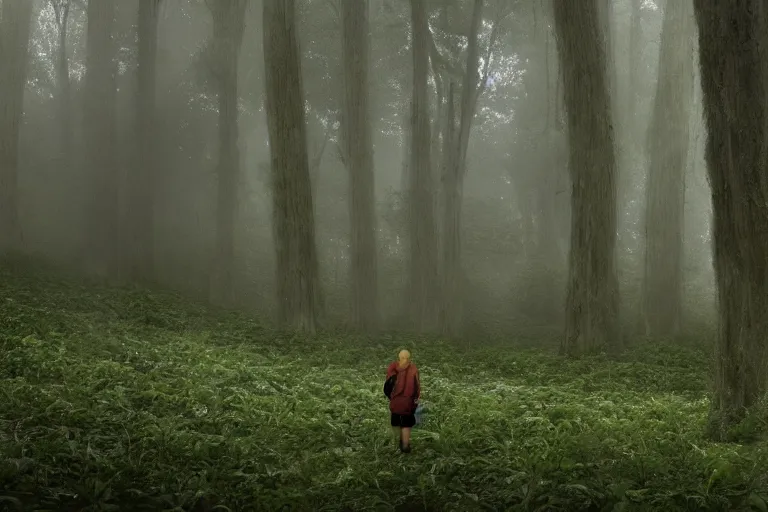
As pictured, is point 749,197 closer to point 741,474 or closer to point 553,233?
point 741,474

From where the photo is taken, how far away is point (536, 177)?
98.5ft

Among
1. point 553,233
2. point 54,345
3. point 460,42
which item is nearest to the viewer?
point 54,345

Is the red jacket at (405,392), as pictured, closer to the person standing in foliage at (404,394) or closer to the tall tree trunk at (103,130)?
the person standing in foliage at (404,394)

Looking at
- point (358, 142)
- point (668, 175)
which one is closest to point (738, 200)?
point (668, 175)

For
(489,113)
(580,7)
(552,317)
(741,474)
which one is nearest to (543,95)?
(489,113)

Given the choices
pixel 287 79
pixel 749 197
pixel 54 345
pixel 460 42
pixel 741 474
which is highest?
pixel 460 42

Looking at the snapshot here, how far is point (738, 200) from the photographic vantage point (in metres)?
6.79

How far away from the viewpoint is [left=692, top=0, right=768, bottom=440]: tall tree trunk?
6.67 metres

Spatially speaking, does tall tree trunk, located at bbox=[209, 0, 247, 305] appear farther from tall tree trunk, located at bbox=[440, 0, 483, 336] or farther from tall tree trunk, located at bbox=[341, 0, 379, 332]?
tall tree trunk, located at bbox=[440, 0, 483, 336]

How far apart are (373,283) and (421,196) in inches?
124

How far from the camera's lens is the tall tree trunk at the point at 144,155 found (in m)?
20.4

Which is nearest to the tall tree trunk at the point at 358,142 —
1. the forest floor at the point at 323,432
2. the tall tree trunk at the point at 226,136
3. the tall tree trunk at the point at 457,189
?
the tall tree trunk at the point at 457,189

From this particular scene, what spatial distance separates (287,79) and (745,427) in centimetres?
1080

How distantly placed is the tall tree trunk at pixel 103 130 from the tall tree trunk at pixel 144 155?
0.57 m
